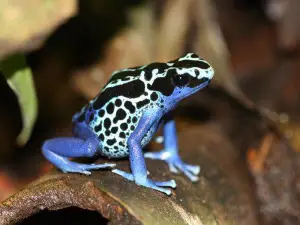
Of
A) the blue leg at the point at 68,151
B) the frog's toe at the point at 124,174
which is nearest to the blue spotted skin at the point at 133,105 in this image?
the blue leg at the point at 68,151

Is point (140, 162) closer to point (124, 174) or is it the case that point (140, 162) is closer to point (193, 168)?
point (124, 174)

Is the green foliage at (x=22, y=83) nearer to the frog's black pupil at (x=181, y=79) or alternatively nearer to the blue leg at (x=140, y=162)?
the blue leg at (x=140, y=162)

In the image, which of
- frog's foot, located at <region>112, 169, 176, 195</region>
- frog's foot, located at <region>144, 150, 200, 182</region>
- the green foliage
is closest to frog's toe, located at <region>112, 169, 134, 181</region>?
frog's foot, located at <region>112, 169, 176, 195</region>

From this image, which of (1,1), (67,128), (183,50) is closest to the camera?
(1,1)

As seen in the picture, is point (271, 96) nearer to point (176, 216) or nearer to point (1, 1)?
point (176, 216)

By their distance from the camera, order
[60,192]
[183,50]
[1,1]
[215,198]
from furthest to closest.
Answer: [183,50]
[215,198]
[1,1]
[60,192]

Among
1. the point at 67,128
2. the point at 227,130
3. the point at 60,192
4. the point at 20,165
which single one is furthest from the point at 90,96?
the point at 60,192

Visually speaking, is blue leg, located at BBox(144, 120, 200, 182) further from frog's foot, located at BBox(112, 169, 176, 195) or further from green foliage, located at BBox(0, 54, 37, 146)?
green foliage, located at BBox(0, 54, 37, 146)

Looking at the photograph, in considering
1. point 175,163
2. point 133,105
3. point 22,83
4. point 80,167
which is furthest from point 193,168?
point 22,83
